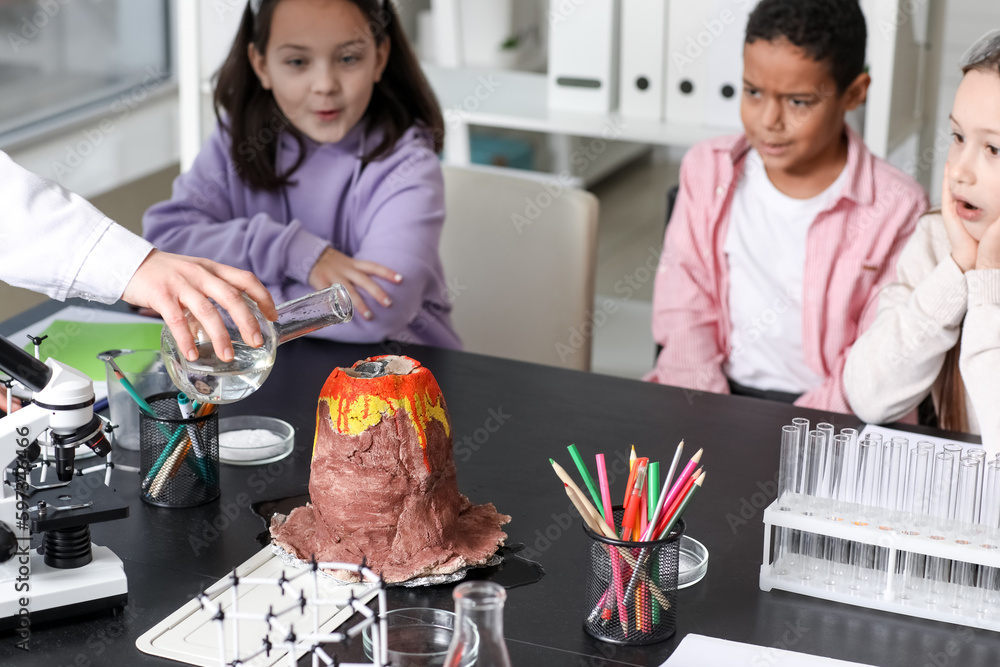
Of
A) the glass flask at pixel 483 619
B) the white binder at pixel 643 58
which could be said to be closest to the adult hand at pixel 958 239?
the glass flask at pixel 483 619

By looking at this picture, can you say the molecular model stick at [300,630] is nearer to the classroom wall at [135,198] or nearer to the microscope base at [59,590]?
the microscope base at [59,590]

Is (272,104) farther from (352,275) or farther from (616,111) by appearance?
(616,111)

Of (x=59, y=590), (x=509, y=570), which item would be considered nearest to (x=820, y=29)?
(x=509, y=570)

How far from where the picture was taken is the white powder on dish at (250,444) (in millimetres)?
1323

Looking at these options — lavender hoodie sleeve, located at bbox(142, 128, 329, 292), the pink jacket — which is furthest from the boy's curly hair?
lavender hoodie sleeve, located at bbox(142, 128, 329, 292)

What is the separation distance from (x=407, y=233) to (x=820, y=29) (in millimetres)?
789

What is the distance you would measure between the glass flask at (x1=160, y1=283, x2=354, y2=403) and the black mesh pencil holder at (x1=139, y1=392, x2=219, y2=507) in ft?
0.14

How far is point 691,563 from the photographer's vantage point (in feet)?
3.63

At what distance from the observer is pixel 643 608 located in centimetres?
98

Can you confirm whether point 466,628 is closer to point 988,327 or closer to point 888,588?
point 888,588

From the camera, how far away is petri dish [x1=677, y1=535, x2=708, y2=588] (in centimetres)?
108

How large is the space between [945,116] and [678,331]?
7.12ft

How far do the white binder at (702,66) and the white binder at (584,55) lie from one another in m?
0.16

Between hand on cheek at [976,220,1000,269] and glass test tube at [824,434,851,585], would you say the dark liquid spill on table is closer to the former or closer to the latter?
glass test tube at [824,434,851,585]
